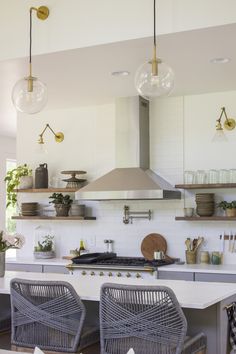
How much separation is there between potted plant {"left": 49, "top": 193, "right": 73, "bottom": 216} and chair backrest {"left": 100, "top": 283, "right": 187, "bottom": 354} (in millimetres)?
3672

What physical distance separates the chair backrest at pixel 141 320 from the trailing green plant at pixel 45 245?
3769 mm

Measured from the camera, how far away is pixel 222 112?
6.06 metres

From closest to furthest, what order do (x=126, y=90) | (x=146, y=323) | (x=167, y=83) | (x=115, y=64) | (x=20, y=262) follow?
1. (x=146, y=323)
2. (x=167, y=83)
3. (x=115, y=64)
4. (x=126, y=90)
5. (x=20, y=262)

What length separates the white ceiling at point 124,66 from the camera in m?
4.26

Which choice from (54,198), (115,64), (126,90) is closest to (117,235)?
(54,198)

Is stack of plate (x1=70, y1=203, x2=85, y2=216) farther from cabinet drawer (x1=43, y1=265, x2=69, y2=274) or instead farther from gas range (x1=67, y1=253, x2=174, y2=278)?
cabinet drawer (x1=43, y1=265, x2=69, y2=274)

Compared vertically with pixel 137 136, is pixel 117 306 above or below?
below

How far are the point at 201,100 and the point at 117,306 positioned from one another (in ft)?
12.0

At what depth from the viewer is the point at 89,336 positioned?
10.8ft

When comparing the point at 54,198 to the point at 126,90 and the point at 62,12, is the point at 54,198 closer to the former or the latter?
the point at 126,90

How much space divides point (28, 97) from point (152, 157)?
3.00 m

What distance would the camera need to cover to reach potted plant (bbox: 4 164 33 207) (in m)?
6.96

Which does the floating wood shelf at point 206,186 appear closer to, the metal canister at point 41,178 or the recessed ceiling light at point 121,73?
the recessed ceiling light at point 121,73

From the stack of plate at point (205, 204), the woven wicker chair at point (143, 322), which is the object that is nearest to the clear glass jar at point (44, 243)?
the stack of plate at point (205, 204)
